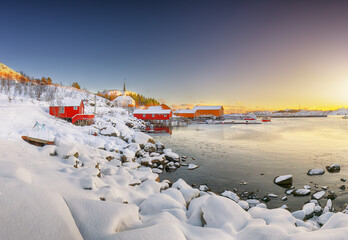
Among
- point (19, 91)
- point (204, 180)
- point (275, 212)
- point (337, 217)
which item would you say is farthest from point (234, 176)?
point (19, 91)

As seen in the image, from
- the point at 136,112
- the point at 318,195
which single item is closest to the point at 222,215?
the point at 318,195

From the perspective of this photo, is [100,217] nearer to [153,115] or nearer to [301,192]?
[301,192]

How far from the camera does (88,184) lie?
534 centimetres

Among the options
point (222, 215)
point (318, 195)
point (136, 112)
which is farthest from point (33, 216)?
point (136, 112)

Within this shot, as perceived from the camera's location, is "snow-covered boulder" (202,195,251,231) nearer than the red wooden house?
Yes

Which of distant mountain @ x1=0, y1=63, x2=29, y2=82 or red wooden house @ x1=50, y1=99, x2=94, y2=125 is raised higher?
distant mountain @ x1=0, y1=63, x2=29, y2=82

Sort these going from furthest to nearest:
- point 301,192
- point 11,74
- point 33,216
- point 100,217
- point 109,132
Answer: point 11,74
point 109,132
point 301,192
point 100,217
point 33,216

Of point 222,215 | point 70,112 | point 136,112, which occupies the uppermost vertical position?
point 136,112

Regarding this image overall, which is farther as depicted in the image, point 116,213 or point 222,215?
point 222,215

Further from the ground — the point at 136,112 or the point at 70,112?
the point at 136,112

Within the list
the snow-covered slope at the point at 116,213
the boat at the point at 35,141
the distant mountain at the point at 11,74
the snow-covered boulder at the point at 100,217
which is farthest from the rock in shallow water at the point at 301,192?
the distant mountain at the point at 11,74

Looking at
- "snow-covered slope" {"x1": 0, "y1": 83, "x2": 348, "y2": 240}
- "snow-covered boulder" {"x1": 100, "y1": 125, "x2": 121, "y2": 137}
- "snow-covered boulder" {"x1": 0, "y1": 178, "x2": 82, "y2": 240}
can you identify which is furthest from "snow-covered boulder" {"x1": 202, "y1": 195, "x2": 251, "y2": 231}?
"snow-covered boulder" {"x1": 100, "y1": 125, "x2": 121, "y2": 137}

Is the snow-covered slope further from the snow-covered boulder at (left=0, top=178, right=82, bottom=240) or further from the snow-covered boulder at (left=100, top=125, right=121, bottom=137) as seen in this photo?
the snow-covered boulder at (left=100, top=125, right=121, bottom=137)

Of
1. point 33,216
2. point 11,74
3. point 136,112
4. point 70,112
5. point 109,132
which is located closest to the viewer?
point 33,216
